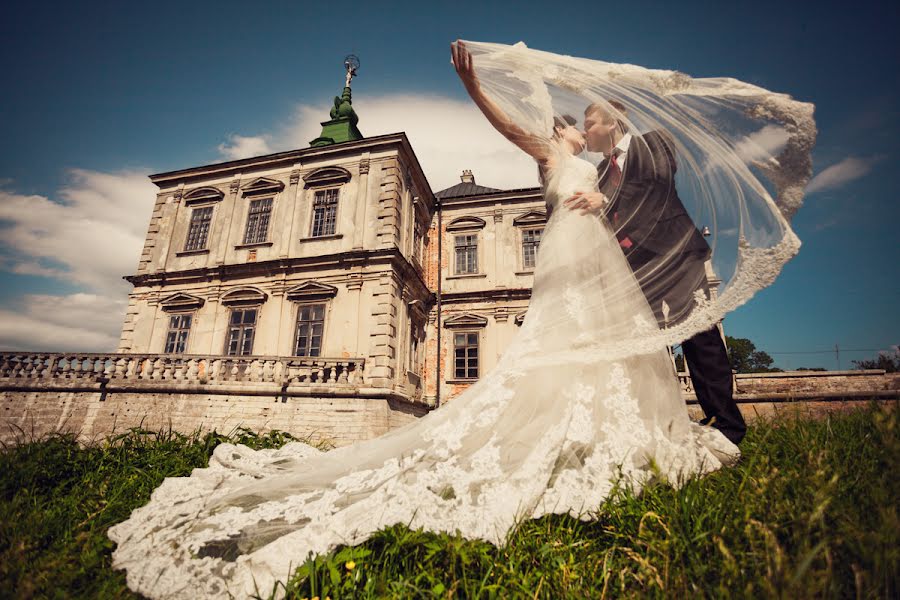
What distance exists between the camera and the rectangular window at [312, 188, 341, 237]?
14.4 m

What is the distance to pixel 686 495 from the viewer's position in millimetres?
1721

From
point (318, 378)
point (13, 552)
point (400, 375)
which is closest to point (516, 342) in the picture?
point (13, 552)

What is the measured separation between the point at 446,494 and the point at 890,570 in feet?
5.30

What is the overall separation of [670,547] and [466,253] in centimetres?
1626

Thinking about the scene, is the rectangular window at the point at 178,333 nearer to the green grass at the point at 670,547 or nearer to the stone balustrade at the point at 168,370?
the stone balustrade at the point at 168,370

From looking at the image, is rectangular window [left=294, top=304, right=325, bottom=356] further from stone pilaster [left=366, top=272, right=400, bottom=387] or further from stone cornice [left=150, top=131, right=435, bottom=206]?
stone cornice [left=150, top=131, right=435, bottom=206]

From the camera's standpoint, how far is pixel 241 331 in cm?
1378

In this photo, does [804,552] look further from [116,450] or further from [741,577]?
[116,450]

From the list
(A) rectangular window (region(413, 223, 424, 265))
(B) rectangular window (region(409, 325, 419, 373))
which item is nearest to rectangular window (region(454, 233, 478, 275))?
(A) rectangular window (region(413, 223, 424, 265))

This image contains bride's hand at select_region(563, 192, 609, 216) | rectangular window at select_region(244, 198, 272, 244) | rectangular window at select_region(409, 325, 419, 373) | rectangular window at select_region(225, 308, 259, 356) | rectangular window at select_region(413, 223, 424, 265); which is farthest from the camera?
rectangular window at select_region(413, 223, 424, 265)

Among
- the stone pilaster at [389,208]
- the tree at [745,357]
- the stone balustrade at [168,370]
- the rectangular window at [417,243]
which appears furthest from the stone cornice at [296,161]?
the tree at [745,357]

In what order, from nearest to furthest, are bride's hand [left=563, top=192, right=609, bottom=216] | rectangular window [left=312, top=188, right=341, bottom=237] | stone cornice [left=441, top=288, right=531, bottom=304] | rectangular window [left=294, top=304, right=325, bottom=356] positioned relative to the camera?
1. bride's hand [left=563, top=192, right=609, bottom=216]
2. rectangular window [left=294, top=304, right=325, bottom=356]
3. rectangular window [left=312, top=188, right=341, bottom=237]
4. stone cornice [left=441, top=288, right=531, bottom=304]

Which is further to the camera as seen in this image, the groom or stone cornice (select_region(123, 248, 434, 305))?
stone cornice (select_region(123, 248, 434, 305))

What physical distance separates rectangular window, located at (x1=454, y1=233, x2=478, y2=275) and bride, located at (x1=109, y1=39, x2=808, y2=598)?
14.2 metres
